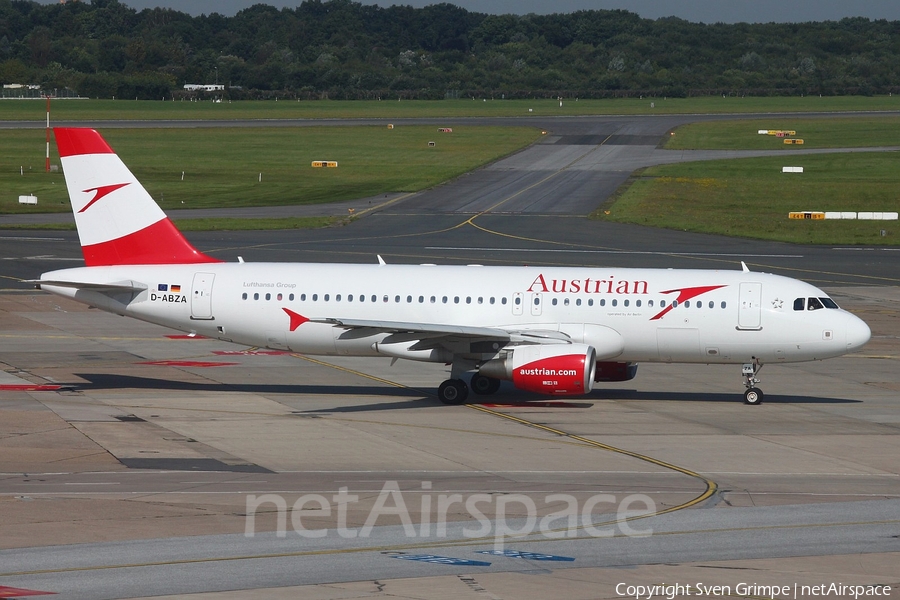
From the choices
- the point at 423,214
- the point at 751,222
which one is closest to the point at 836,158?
the point at 751,222

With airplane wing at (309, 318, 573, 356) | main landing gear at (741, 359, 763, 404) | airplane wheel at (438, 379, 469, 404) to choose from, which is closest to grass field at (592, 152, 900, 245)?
main landing gear at (741, 359, 763, 404)

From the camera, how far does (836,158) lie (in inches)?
5128

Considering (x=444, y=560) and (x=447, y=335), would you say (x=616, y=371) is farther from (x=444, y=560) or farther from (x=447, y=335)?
(x=444, y=560)

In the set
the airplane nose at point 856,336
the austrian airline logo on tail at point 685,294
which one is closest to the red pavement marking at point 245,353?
the austrian airline logo on tail at point 685,294

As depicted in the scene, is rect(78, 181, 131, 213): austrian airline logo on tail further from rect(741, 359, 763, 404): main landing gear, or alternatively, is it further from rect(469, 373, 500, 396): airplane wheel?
rect(741, 359, 763, 404): main landing gear

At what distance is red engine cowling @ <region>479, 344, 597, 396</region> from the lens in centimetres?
3486

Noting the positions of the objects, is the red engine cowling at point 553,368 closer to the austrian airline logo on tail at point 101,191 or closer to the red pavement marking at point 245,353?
the red pavement marking at point 245,353

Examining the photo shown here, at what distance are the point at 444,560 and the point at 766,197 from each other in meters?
87.8

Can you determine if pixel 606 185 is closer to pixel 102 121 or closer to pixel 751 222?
pixel 751 222

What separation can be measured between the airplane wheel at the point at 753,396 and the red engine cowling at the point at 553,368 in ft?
19.0

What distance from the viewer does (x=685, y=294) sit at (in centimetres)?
3725

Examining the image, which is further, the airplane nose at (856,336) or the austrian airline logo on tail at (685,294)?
the austrian airline logo on tail at (685,294)

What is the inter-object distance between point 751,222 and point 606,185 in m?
22.5

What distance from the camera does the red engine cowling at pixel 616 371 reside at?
1533 inches
